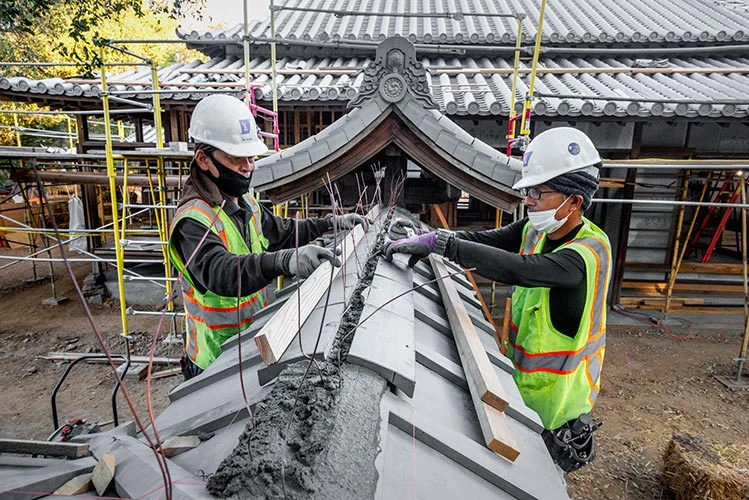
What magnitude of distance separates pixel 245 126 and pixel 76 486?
226 centimetres

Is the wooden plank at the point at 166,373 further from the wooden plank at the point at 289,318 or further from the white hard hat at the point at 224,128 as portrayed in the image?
the wooden plank at the point at 289,318

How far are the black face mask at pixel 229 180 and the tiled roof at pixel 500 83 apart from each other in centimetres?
519

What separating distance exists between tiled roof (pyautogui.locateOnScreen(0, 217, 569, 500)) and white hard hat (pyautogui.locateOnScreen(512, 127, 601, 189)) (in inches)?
48.1

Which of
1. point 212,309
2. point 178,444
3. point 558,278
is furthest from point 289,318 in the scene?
point 558,278

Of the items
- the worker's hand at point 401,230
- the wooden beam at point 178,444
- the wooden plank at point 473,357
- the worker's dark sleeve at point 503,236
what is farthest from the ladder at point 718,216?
the wooden beam at point 178,444

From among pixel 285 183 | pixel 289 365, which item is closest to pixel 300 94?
pixel 285 183

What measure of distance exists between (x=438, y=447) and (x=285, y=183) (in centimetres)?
269

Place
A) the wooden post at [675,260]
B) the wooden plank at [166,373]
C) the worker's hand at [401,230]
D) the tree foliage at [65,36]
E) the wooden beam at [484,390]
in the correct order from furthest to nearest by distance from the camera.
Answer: the wooden post at [675,260], the wooden plank at [166,373], the tree foliage at [65,36], the worker's hand at [401,230], the wooden beam at [484,390]

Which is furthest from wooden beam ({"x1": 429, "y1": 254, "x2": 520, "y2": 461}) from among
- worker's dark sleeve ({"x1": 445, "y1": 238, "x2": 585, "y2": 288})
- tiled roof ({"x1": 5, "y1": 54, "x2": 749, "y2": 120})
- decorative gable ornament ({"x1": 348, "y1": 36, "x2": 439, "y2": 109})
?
tiled roof ({"x1": 5, "y1": 54, "x2": 749, "y2": 120})

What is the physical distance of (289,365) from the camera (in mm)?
1539

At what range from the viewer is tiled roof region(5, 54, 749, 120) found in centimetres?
751

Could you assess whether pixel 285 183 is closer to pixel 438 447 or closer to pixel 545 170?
pixel 545 170

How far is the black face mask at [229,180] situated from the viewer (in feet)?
9.50

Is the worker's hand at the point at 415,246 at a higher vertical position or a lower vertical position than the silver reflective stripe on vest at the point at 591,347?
higher
